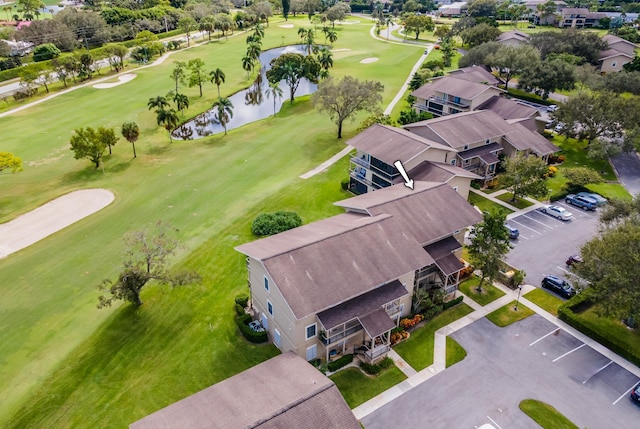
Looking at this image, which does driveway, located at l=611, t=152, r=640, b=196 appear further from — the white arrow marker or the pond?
the pond

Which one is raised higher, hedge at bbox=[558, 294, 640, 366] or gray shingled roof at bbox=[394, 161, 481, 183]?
gray shingled roof at bbox=[394, 161, 481, 183]

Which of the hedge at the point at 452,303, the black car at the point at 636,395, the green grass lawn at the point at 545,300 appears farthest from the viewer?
the green grass lawn at the point at 545,300

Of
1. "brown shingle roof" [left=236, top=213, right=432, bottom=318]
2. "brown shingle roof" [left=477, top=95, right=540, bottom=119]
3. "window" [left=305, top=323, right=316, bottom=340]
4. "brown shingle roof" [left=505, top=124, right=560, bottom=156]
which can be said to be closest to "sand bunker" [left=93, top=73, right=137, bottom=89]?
"brown shingle roof" [left=477, top=95, right=540, bottom=119]

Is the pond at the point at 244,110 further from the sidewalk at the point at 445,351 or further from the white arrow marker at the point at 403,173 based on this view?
the sidewalk at the point at 445,351

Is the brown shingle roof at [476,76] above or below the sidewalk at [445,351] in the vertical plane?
above

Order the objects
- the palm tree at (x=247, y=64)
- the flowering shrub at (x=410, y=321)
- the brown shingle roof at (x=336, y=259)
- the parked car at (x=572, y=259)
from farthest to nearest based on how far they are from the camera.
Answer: the palm tree at (x=247, y=64)
the parked car at (x=572, y=259)
the flowering shrub at (x=410, y=321)
the brown shingle roof at (x=336, y=259)

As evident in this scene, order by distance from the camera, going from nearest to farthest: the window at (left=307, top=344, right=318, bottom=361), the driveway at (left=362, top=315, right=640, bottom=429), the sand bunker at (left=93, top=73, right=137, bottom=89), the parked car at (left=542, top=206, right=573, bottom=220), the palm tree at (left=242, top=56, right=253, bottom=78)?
the driveway at (left=362, top=315, right=640, bottom=429)
the window at (left=307, top=344, right=318, bottom=361)
the parked car at (left=542, top=206, right=573, bottom=220)
the sand bunker at (left=93, top=73, right=137, bottom=89)
the palm tree at (left=242, top=56, right=253, bottom=78)

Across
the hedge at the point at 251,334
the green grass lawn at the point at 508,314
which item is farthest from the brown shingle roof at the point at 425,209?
the hedge at the point at 251,334
